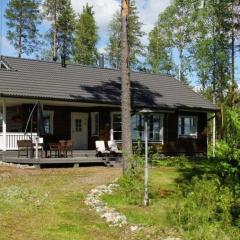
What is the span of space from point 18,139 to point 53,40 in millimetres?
32300

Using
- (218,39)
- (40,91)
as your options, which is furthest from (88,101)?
(218,39)

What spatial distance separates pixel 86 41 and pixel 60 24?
11.7ft

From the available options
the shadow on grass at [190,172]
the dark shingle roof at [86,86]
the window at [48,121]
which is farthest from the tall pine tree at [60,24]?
the shadow on grass at [190,172]

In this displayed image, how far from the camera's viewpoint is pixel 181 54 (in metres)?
49.3

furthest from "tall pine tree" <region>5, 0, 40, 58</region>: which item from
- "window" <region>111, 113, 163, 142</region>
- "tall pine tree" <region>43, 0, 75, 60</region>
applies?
"window" <region>111, 113, 163, 142</region>

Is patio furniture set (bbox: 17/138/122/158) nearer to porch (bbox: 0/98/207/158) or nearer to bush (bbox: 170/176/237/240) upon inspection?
Result: porch (bbox: 0/98/207/158)

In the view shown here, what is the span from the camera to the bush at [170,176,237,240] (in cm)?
961

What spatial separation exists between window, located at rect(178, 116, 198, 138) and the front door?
20.7 feet

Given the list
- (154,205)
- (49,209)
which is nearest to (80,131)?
(154,205)

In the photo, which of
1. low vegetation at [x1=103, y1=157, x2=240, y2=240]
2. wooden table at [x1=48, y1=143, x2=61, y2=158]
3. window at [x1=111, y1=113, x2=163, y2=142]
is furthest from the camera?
window at [x1=111, y1=113, x2=163, y2=142]

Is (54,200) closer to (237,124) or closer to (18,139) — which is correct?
(237,124)

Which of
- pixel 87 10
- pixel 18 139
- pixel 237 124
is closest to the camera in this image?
pixel 237 124

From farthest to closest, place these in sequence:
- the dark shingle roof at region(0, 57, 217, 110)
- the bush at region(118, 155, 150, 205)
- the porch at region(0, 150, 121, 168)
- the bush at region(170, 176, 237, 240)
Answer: the dark shingle roof at region(0, 57, 217, 110) → the porch at region(0, 150, 121, 168) → the bush at region(118, 155, 150, 205) → the bush at region(170, 176, 237, 240)

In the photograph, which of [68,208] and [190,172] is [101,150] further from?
[68,208]
